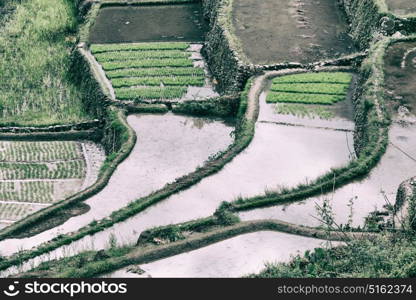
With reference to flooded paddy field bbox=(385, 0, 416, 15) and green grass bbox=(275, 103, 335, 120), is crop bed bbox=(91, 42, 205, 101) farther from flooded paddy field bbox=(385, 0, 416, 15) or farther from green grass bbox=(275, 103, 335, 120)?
flooded paddy field bbox=(385, 0, 416, 15)

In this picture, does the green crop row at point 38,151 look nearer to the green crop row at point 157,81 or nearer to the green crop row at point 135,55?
the green crop row at point 157,81

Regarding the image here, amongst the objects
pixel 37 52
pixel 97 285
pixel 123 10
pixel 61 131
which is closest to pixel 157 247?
pixel 97 285

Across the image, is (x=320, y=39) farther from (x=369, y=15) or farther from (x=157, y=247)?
(x=157, y=247)

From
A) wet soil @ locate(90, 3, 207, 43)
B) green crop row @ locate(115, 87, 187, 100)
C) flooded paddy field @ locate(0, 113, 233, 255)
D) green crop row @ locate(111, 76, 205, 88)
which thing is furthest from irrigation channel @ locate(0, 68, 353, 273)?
wet soil @ locate(90, 3, 207, 43)

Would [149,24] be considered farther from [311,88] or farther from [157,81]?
[311,88]

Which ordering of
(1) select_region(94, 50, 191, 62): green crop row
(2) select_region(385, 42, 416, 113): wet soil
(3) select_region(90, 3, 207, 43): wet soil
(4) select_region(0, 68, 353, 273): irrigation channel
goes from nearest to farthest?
1. (4) select_region(0, 68, 353, 273): irrigation channel
2. (2) select_region(385, 42, 416, 113): wet soil
3. (1) select_region(94, 50, 191, 62): green crop row
4. (3) select_region(90, 3, 207, 43): wet soil

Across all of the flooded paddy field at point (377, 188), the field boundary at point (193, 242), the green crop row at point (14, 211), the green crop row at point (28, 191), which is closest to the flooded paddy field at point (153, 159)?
the green crop row at point (14, 211)

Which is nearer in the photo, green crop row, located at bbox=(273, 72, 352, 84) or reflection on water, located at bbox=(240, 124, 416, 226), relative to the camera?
reflection on water, located at bbox=(240, 124, 416, 226)
